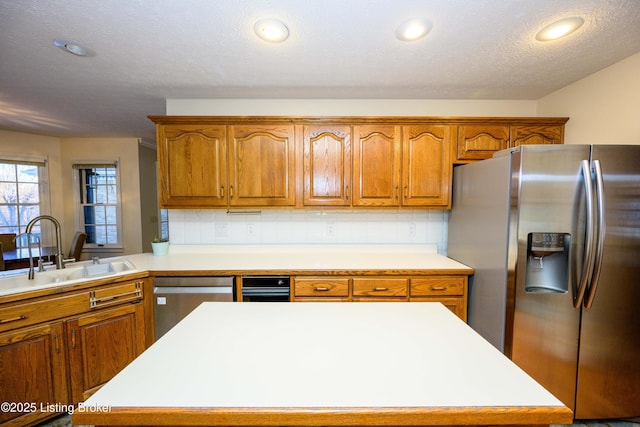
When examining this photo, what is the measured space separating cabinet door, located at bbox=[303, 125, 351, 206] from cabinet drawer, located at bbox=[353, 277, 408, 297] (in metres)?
0.68

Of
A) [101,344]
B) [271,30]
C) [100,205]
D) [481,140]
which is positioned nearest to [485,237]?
[481,140]

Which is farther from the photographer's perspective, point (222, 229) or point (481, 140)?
point (222, 229)

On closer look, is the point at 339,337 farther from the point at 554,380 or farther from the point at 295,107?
the point at 295,107

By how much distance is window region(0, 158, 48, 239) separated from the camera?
11.8 feet

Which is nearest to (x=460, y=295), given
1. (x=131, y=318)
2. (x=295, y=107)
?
(x=295, y=107)

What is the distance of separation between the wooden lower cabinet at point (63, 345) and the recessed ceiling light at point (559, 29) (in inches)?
121

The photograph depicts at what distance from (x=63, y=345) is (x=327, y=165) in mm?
2196

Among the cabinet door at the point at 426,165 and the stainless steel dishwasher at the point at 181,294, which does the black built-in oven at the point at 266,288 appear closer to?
the stainless steel dishwasher at the point at 181,294

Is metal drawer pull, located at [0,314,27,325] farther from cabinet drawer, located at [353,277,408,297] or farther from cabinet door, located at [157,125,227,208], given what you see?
cabinet drawer, located at [353,277,408,297]

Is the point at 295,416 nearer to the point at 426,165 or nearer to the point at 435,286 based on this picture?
the point at 435,286

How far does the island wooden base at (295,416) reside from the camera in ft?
1.92

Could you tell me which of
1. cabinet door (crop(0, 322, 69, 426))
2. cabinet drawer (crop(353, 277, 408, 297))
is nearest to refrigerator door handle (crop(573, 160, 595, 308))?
cabinet drawer (crop(353, 277, 408, 297))

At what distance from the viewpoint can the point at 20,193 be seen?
12.2 feet

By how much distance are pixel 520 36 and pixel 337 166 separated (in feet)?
4.61
